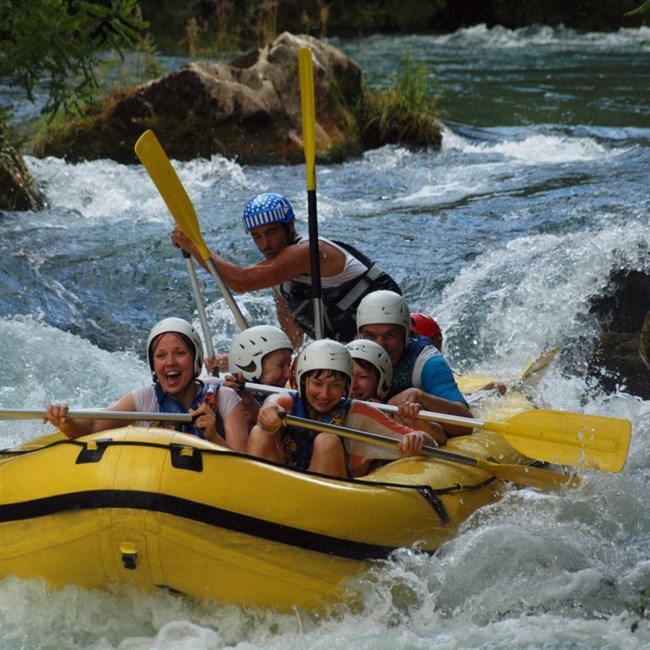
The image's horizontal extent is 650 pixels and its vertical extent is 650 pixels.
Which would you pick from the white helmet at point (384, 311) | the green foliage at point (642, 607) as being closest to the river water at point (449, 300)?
the green foliage at point (642, 607)

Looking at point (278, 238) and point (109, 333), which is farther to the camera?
point (109, 333)

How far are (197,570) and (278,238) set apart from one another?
2216mm

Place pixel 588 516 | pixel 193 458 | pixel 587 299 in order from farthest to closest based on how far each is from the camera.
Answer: pixel 587 299 < pixel 588 516 < pixel 193 458

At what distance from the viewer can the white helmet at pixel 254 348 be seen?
4746mm

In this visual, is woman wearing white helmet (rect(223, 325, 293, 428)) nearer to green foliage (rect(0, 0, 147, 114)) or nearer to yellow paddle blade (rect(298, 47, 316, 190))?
yellow paddle blade (rect(298, 47, 316, 190))

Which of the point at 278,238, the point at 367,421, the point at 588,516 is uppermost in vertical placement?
the point at 278,238

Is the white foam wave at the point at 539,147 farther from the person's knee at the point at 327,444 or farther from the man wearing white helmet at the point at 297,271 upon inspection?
the person's knee at the point at 327,444

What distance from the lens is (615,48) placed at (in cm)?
2006

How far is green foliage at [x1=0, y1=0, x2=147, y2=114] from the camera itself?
8.20m

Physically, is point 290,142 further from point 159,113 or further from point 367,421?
point 367,421

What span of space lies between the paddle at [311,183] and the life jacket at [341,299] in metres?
0.17

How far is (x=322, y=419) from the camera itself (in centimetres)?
447

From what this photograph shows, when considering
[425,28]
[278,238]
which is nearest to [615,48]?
[425,28]

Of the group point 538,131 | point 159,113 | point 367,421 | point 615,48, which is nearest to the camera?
point 367,421
